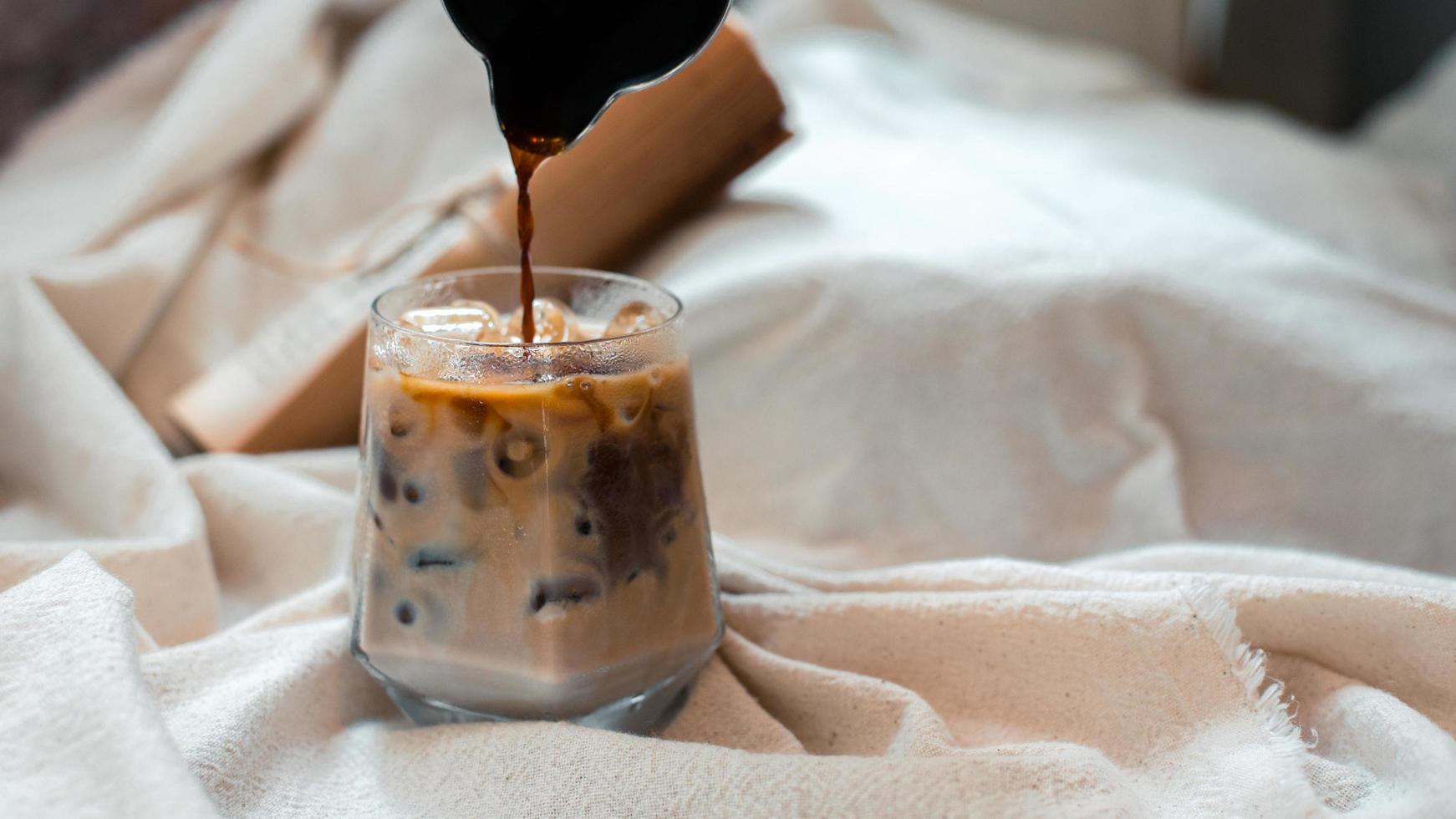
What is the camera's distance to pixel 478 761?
0.47 meters

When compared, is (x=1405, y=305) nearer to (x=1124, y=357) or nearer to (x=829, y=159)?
(x=1124, y=357)

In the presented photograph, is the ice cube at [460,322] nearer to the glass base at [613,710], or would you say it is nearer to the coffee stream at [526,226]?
the coffee stream at [526,226]

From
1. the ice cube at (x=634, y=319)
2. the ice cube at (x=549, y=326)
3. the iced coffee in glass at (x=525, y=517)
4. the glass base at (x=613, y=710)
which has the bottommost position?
the glass base at (x=613, y=710)

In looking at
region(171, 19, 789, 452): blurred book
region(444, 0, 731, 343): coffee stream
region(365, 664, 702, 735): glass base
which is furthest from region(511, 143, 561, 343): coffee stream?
region(171, 19, 789, 452): blurred book

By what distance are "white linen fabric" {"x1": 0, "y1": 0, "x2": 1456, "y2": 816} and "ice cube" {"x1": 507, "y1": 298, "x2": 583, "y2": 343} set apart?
0.16 meters

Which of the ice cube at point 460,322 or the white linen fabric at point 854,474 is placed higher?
the ice cube at point 460,322

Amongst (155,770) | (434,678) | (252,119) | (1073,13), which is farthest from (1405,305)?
(1073,13)

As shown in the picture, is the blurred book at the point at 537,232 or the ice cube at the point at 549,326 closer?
the ice cube at the point at 549,326

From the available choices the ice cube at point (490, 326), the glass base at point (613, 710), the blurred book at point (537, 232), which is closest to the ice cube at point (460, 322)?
the ice cube at point (490, 326)

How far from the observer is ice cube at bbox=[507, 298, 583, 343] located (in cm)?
51

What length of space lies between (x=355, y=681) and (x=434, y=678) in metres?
0.07

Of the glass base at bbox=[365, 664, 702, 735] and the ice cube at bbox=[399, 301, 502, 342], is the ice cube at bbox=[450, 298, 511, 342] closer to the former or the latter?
the ice cube at bbox=[399, 301, 502, 342]

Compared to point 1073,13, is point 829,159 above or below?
above

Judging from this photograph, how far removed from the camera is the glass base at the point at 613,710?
1.66 feet
